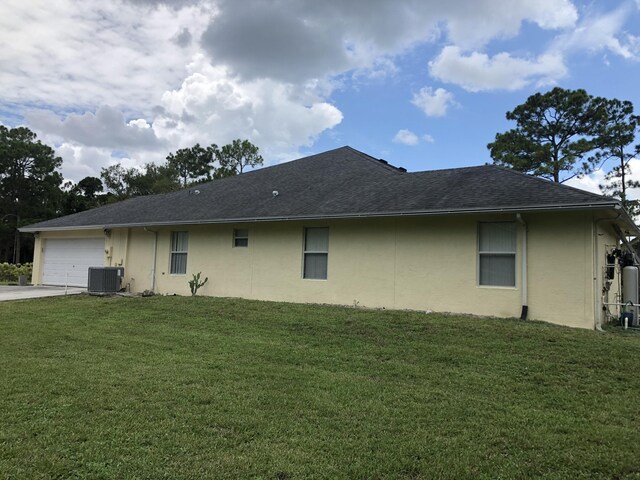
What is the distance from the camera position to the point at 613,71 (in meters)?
14.6

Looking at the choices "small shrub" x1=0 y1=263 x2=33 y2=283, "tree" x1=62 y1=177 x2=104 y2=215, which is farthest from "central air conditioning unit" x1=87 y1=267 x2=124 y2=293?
"tree" x1=62 y1=177 x2=104 y2=215

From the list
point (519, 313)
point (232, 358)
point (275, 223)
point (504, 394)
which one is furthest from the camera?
point (275, 223)

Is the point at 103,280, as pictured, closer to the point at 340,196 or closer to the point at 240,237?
the point at 240,237

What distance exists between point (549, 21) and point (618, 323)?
9.01 m

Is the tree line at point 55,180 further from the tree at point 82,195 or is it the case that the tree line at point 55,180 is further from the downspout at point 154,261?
the downspout at point 154,261

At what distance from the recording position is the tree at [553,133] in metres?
26.5

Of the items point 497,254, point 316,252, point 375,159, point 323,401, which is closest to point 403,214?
point 497,254

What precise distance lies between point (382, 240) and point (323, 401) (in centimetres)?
685

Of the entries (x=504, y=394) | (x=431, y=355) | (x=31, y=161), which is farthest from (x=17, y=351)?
(x=31, y=161)

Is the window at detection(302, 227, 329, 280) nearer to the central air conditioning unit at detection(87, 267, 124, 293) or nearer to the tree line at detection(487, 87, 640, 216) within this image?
the central air conditioning unit at detection(87, 267, 124, 293)

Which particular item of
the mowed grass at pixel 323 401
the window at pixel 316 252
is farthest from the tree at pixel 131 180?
the mowed grass at pixel 323 401

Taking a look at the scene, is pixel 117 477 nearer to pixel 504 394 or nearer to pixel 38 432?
pixel 38 432

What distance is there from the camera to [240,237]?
14102 millimetres

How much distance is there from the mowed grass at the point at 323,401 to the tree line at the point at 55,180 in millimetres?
38871
